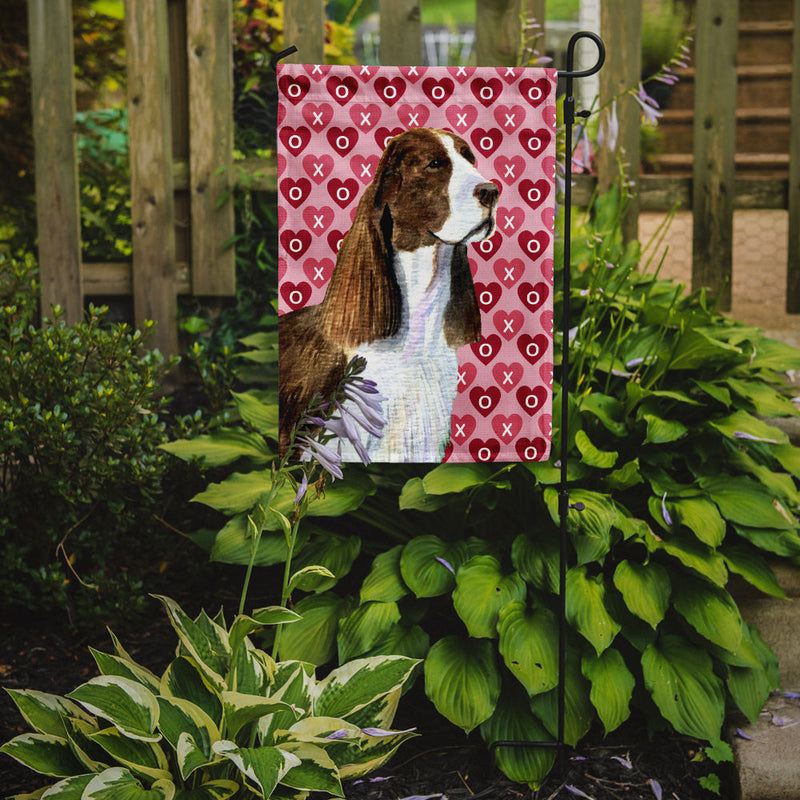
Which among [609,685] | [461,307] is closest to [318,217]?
[461,307]

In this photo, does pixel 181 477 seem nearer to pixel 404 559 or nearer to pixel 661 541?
pixel 404 559

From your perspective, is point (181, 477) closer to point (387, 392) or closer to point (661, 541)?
point (387, 392)

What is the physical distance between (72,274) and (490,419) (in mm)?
2270

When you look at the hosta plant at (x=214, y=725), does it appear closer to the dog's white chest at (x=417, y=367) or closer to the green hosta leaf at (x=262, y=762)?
the green hosta leaf at (x=262, y=762)

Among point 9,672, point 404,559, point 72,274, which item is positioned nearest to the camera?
point 404,559

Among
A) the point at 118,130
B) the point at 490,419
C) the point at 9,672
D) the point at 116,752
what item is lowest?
the point at 9,672

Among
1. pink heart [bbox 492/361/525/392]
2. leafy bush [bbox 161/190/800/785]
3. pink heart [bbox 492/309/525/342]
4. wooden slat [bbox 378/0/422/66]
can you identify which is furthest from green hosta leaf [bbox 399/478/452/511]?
wooden slat [bbox 378/0/422/66]

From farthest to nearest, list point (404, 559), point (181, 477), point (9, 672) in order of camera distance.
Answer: point (181, 477)
point (9, 672)
point (404, 559)

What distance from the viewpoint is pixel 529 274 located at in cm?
208

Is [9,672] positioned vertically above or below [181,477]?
below

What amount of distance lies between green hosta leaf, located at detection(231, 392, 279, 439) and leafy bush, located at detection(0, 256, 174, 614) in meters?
0.27

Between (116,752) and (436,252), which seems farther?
(436,252)

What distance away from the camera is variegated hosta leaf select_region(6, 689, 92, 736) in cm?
185

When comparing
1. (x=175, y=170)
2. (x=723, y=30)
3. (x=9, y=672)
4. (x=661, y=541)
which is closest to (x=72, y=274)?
(x=175, y=170)
